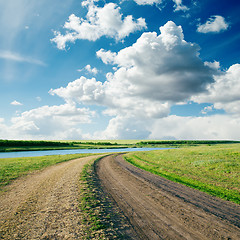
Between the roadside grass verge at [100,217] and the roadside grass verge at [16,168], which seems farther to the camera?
the roadside grass verge at [16,168]

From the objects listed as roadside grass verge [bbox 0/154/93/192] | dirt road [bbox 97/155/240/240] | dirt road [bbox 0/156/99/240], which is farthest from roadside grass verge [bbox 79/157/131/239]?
roadside grass verge [bbox 0/154/93/192]

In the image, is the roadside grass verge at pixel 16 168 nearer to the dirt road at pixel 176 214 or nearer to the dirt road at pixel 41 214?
the dirt road at pixel 41 214

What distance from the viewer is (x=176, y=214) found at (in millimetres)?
8961

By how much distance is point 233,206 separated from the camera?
407 inches

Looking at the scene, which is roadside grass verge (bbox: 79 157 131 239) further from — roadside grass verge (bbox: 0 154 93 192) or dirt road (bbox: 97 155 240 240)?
roadside grass verge (bbox: 0 154 93 192)

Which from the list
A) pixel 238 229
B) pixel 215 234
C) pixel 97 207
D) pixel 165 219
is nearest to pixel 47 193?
pixel 97 207

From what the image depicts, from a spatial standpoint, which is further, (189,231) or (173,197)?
(173,197)

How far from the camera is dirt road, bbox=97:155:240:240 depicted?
23.1 ft

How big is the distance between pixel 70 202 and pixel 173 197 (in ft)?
24.2

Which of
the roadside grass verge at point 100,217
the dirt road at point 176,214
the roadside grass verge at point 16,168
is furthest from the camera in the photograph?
the roadside grass verge at point 16,168

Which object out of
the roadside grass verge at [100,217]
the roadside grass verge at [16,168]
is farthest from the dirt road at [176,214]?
the roadside grass verge at [16,168]

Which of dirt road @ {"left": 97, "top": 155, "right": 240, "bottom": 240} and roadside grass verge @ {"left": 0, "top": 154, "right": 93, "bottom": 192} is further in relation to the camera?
roadside grass verge @ {"left": 0, "top": 154, "right": 93, "bottom": 192}

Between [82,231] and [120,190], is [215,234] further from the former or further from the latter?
[120,190]

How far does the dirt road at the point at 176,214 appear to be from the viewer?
23.1 feet
